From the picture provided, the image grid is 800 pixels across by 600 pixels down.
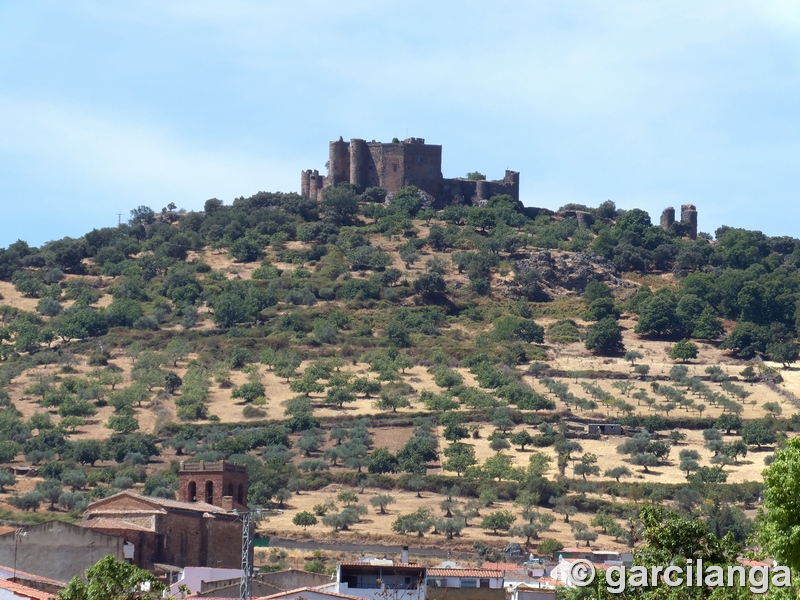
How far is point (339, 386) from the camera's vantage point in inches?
3844

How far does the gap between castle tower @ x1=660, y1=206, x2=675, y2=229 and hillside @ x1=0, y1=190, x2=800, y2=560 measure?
1.31 meters

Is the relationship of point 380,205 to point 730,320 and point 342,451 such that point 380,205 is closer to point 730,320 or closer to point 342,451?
point 730,320

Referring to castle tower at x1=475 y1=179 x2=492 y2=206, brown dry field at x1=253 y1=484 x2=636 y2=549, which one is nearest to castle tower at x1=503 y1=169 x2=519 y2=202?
castle tower at x1=475 y1=179 x2=492 y2=206

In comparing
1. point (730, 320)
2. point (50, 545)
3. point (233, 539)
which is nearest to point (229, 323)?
point (730, 320)

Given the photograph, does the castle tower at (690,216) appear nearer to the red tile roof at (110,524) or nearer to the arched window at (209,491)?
the arched window at (209,491)

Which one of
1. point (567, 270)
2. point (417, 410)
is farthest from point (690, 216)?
point (417, 410)

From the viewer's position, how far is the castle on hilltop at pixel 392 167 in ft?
436

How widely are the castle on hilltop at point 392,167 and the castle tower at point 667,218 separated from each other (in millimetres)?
17444

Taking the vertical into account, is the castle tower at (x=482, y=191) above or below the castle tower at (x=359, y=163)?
below

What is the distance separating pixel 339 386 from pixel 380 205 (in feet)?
120

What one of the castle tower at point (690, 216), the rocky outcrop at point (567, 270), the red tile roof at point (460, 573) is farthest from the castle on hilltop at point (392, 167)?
the red tile roof at point (460, 573)

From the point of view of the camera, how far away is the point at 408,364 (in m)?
102

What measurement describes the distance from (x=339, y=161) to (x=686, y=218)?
107 ft

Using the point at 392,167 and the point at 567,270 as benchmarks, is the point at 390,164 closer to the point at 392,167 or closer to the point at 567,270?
the point at 392,167
